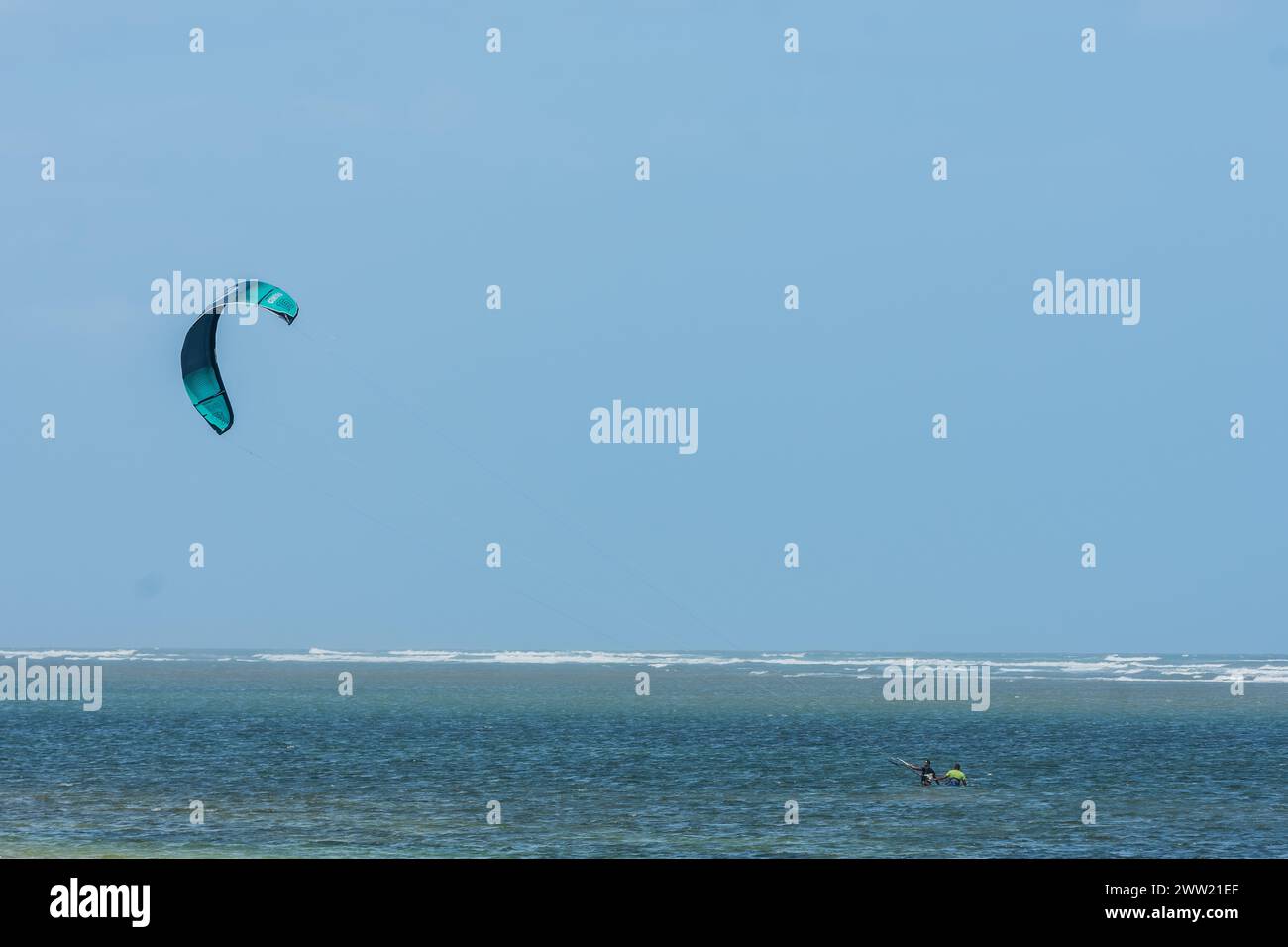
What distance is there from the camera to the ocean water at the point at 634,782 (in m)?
34.6

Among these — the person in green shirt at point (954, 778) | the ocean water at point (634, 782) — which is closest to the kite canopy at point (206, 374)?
the ocean water at point (634, 782)

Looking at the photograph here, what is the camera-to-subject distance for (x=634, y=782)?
47.3 meters

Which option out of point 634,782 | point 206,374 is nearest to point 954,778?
point 634,782

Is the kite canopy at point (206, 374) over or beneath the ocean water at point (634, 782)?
over

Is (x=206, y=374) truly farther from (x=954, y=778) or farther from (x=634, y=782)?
(x=954, y=778)

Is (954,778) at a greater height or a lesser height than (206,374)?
lesser

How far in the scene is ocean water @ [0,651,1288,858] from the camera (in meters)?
34.6

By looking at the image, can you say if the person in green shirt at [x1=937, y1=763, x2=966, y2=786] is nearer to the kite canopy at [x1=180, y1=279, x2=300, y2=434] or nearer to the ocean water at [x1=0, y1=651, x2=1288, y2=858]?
the ocean water at [x1=0, y1=651, x2=1288, y2=858]

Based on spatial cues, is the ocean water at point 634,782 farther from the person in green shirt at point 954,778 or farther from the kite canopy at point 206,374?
the kite canopy at point 206,374

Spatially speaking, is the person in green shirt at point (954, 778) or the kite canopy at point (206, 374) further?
the person in green shirt at point (954, 778)

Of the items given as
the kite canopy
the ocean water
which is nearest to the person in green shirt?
the ocean water
